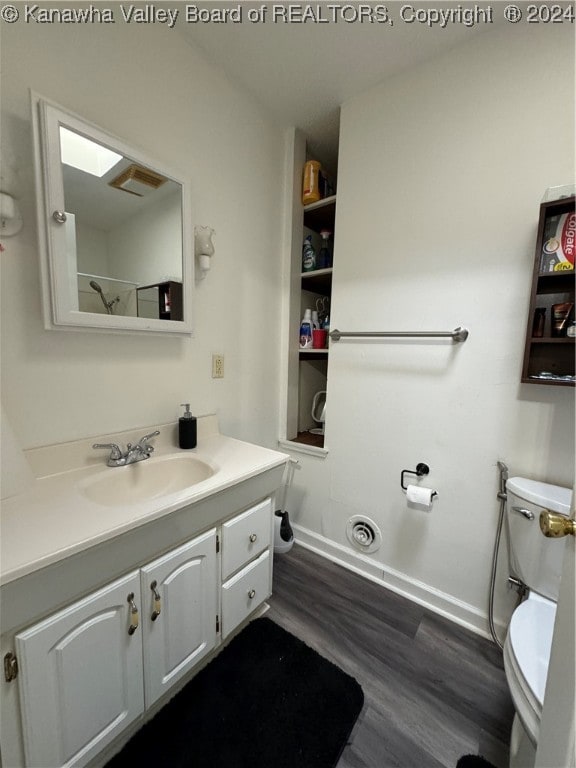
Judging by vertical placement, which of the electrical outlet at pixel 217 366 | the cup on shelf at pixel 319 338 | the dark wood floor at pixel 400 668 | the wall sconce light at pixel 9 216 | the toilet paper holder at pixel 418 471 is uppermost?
the wall sconce light at pixel 9 216

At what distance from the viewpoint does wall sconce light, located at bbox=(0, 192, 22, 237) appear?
850 millimetres

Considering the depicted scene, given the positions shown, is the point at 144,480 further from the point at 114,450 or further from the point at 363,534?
the point at 363,534

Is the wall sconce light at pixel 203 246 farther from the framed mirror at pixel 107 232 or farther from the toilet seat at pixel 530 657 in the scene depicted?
the toilet seat at pixel 530 657

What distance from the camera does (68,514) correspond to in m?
0.81

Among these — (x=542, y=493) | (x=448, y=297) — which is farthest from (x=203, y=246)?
(x=542, y=493)

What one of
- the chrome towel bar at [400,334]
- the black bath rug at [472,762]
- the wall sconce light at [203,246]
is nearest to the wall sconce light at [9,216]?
the wall sconce light at [203,246]

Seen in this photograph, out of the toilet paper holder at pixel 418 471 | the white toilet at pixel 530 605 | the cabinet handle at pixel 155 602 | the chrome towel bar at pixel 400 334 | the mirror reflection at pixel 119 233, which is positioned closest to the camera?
the white toilet at pixel 530 605

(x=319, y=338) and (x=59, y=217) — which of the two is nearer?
(x=59, y=217)

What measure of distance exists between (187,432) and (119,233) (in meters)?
0.83

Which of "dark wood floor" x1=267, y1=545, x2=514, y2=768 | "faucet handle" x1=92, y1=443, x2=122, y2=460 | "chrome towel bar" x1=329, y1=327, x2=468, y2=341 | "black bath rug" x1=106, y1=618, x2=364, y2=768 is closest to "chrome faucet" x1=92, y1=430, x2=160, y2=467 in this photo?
"faucet handle" x1=92, y1=443, x2=122, y2=460

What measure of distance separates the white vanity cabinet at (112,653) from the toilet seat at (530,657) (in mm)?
938

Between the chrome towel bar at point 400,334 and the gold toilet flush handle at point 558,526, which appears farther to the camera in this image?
the chrome towel bar at point 400,334

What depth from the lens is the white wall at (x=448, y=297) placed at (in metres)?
1.16

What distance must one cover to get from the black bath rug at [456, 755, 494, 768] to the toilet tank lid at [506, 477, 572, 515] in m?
0.80
